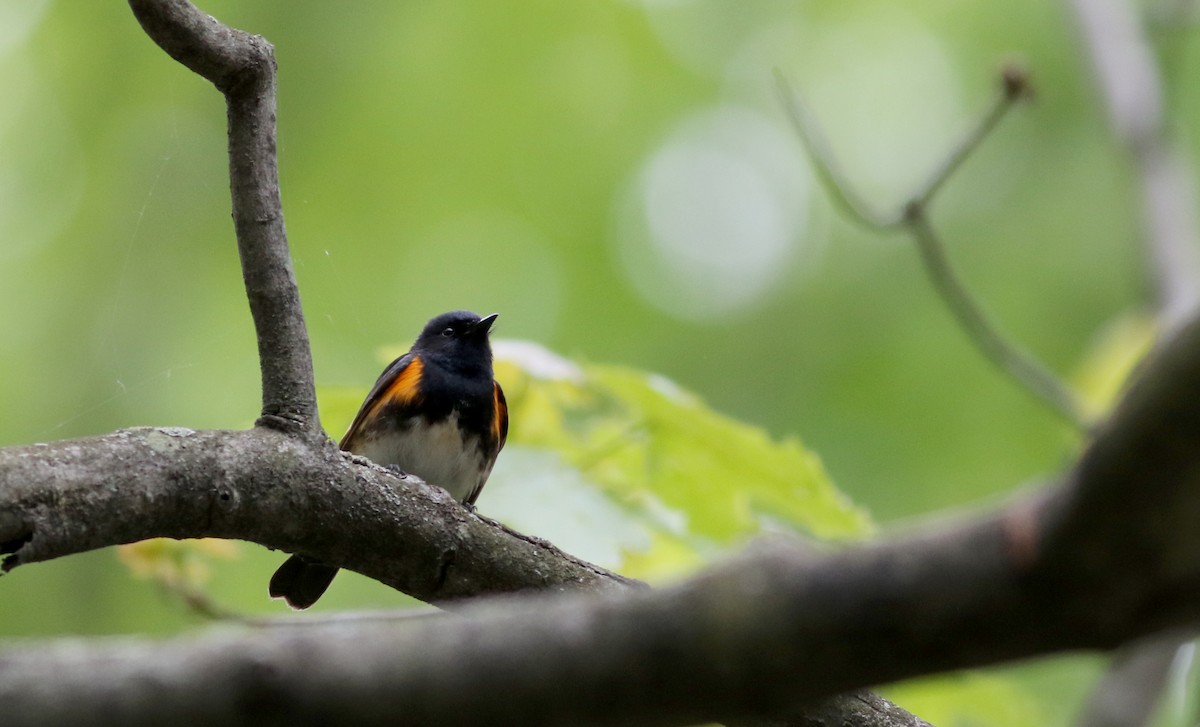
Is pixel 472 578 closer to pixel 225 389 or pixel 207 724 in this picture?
pixel 207 724

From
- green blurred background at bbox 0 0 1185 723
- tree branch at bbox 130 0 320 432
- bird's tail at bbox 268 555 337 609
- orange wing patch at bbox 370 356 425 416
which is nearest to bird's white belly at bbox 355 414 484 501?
orange wing patch at bbox 370 356 425 416

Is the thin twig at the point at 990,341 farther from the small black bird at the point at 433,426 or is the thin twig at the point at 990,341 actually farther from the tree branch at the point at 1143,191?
the small black bird at the point at 433,426

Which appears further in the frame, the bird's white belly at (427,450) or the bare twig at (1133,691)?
the bird's white belly at (427,450)

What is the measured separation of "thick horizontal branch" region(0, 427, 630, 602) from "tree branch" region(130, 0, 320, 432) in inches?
3.7

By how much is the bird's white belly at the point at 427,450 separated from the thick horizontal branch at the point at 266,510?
6.47 feet

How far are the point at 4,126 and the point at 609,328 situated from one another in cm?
422

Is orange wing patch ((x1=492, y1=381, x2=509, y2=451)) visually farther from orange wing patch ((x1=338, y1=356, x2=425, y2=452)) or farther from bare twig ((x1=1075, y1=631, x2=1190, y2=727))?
bare twig ((x1=1075, y1=631, x2=1190, y2=727))

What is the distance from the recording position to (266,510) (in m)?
2.21

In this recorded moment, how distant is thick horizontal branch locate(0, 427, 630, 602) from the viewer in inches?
74.5

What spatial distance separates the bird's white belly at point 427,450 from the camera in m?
4.56

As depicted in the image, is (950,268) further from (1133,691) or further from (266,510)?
(266,510)

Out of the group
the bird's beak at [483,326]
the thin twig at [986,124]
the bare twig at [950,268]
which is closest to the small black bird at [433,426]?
the bird's beak at [483,326]

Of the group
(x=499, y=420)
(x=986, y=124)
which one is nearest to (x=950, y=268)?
(x=986, y=124)

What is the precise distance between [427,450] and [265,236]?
229 cm
